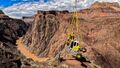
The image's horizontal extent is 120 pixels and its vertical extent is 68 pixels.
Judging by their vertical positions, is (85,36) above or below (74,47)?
below

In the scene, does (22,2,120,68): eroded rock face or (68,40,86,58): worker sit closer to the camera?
(68,40,86,58): worker

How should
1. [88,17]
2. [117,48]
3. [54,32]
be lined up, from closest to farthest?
[117,48] < [88,17] < [54,32]

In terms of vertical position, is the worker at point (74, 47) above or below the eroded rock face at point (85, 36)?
above

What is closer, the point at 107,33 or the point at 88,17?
the point at 107,33

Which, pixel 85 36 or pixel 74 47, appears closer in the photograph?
pixel 74 47

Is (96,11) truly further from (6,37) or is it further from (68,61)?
(68,61)

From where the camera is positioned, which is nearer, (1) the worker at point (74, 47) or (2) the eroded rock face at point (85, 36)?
(1) the worker at point (74, 47)

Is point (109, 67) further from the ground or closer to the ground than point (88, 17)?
closer to the ground

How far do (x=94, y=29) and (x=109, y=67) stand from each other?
2258cm

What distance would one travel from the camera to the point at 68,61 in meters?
82.2

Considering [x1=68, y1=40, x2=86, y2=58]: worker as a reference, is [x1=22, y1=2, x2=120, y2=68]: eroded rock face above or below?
below

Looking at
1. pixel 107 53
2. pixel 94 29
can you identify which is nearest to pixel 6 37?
pixel 94 29

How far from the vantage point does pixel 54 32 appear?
164000 millimetres

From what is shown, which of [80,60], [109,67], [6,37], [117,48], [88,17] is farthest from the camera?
[6,37]
